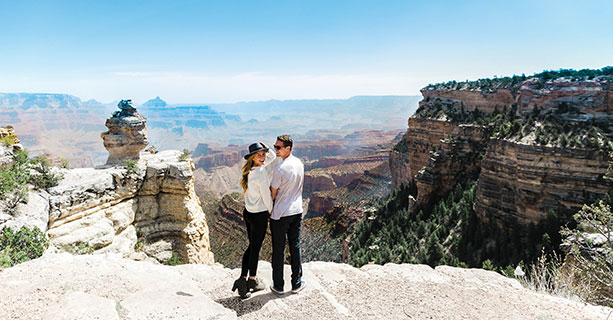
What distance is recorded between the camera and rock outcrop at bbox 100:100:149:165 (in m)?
14.5

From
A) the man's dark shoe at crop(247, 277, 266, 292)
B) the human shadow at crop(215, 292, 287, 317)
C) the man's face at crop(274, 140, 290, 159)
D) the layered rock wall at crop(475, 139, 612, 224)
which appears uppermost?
the man's face at crop(274, 140, 290, 159)

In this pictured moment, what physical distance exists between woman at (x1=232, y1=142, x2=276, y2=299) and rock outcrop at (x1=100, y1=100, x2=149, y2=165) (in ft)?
38.9

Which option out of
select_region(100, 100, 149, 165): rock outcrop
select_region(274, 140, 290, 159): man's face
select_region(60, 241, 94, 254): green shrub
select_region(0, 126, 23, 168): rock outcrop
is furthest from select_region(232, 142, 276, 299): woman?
select_region(100, 100, 149, 165): rock outcrop

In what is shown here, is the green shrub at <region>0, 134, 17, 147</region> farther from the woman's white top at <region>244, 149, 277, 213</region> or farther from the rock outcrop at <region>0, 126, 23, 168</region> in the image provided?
the woman's white top at <region>244, 149, 277, 213</region>

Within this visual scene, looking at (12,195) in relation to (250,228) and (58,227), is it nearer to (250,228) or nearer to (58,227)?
(58,227)

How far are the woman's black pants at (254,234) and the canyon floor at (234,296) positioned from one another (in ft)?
1.70

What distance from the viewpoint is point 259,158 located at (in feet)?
17.2

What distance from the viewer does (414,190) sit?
33.9 m

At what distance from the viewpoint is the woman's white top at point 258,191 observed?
5.11m

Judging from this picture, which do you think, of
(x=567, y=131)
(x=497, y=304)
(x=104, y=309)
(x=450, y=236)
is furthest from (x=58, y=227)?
(x=567, y=131)

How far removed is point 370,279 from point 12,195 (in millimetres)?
9799

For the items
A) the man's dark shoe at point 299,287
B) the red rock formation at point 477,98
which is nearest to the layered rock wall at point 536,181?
the red rock formation at point 477,98

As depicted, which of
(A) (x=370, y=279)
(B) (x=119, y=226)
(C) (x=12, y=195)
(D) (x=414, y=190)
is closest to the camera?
(A) (x=370, y=279)

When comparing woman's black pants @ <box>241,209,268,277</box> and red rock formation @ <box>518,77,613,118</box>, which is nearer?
woman's black pants @ <box>241,209,268,277</box>
